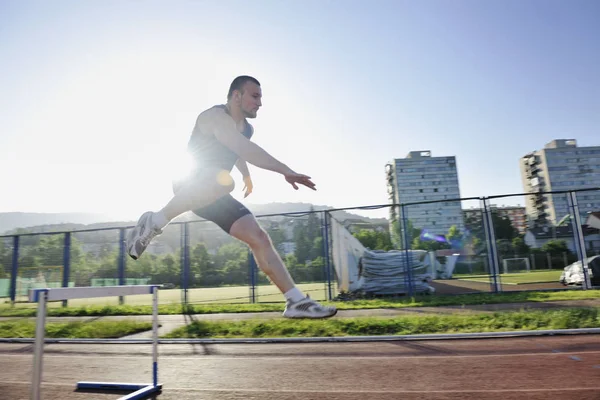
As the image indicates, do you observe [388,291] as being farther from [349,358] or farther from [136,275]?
[136,275]

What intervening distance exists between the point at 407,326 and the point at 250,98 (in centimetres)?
482

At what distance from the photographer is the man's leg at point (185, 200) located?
7.72 feet

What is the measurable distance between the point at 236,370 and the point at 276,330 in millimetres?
2385

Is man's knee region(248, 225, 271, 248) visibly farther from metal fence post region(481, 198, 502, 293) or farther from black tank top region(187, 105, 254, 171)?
metal fence post region(481, 198, 502, 293)

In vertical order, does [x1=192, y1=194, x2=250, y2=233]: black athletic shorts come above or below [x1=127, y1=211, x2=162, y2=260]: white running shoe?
above

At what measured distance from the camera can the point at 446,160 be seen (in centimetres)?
14638

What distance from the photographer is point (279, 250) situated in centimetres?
1241

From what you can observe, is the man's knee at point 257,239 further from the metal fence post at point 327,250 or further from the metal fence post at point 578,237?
the metal fence post at point 578,237

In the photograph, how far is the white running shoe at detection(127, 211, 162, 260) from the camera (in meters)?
2.46

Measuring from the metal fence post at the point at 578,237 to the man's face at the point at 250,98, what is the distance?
40.8ft

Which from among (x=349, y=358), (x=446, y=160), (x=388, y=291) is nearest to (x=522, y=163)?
(x=446, y=160)

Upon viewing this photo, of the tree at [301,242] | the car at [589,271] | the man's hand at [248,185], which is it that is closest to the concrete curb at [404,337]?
the man's hand at [248,185]

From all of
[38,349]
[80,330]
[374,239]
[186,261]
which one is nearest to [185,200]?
[38,349]

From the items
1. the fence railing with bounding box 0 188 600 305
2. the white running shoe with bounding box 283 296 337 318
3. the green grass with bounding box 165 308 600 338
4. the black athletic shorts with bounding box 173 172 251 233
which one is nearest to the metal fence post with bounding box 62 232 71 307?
the fence railing with bounding box 0 188 600 305
